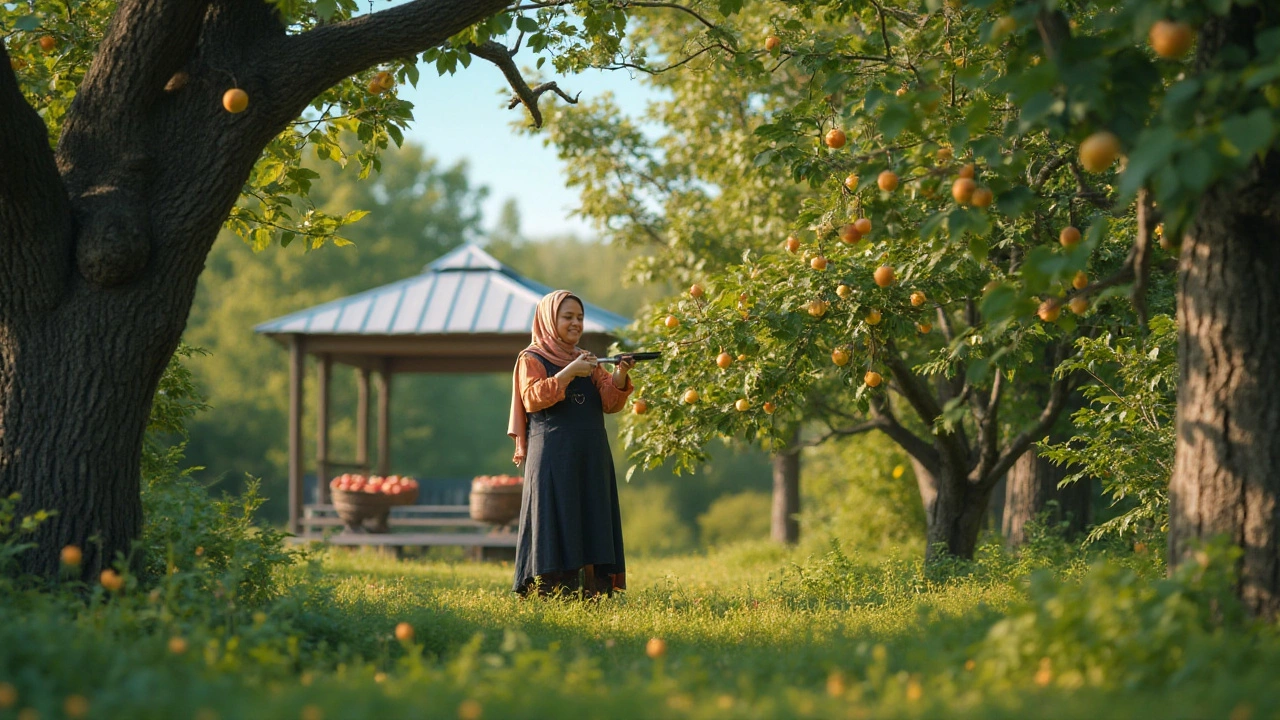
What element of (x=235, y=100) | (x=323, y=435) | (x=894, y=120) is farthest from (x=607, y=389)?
(x=323, y=435)

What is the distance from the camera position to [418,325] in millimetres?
13008

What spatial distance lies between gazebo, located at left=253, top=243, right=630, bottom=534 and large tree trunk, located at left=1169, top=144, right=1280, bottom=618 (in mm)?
8881

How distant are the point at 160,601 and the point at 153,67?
7.17 ft

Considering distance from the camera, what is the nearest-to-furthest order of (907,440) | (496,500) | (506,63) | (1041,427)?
(506,63) < (1041,427) < (907,440) < (496,500)

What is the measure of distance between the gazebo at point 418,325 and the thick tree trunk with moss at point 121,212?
7.68 meters

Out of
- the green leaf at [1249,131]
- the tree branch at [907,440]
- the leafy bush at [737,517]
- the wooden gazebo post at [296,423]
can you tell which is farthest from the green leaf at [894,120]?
the leafy bush at [737,517]

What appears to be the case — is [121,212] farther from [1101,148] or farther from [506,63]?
[1101,148]

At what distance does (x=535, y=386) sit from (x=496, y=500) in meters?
6.19

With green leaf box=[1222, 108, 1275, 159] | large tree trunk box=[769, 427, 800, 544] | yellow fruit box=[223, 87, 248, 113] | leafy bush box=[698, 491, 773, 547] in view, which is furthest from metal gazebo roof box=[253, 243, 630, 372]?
leafy bush box=[698, 491, 773, 547]

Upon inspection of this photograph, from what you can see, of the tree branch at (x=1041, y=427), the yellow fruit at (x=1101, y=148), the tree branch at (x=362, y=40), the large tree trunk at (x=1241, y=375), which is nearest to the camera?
the yellow fruit at (x=1101, y=148)

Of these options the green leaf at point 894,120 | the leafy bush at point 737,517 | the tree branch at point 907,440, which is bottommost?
the leafy bush at point 737,517

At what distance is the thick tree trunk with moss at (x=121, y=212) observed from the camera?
4461 millimetres

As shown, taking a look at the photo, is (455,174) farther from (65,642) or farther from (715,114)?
(65,642)

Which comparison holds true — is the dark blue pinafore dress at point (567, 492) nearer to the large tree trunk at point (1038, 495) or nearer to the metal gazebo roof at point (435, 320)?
the large tree trunk at point (1038, 495)
